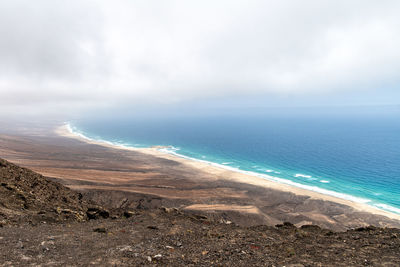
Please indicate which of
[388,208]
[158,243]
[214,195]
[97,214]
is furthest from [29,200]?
[388,208]

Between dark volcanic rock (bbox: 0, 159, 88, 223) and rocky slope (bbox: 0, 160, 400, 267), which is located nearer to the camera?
rocky slope (bbox: 0, 160, 400, 267)

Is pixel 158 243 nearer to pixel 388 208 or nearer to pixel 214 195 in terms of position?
pixel 214 195

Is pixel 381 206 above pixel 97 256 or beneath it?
beneath

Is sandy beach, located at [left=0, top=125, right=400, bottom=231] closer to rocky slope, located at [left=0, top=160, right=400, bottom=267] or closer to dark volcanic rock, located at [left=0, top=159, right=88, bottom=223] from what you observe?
dark volcanic rock, located at [left=0, top=159, right=88, bottom=223]

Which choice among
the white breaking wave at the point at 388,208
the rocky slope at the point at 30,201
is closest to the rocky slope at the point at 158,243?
the rocky slope at the point at 30,201

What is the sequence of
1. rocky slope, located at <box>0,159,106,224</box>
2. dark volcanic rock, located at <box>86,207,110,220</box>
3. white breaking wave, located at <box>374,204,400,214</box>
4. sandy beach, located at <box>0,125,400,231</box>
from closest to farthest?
rocky slope, located at <box>0,159,106,224</box>, dark volcanic rock, located at <box>86,207,110,220</box>, sandy beach, located at <box>0,125,400,231</box>, white breaking wave, located at <box>374,204,400,214</box>

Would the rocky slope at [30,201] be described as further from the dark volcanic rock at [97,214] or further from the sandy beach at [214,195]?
the sandy beach at [214,195]

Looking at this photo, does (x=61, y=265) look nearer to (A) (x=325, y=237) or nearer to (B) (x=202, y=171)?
(A) (x=325, y=237)

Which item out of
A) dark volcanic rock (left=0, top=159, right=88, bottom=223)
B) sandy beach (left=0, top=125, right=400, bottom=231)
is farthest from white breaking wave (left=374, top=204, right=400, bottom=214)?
dark volcanic rock (left=0, top=159, right=88, bottom=223)

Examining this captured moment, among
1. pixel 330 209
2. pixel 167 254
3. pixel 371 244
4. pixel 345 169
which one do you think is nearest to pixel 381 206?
pixel 330 209
